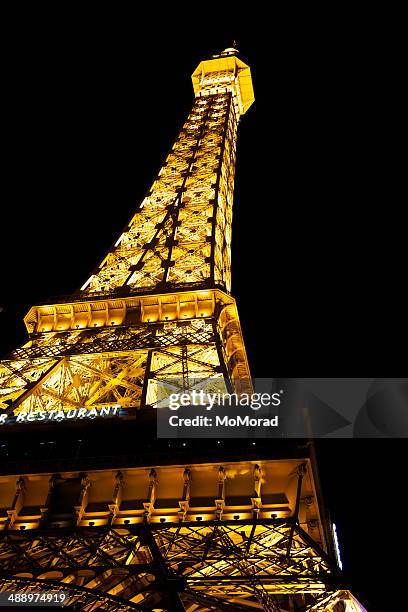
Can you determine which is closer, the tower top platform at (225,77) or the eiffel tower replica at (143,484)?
the eiffel tower replica at (143,484)

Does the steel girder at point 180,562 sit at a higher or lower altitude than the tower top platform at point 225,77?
lower

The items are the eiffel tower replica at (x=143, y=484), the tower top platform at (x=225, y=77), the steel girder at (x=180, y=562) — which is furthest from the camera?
the tower top platform at (x=225, y=77)

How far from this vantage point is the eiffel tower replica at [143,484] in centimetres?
1223

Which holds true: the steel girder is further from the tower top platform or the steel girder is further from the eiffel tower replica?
the tower top platform

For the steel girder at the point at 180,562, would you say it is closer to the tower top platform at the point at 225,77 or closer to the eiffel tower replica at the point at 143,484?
the eiffel tower replica at the point at 143,484

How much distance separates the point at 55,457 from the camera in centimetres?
1627

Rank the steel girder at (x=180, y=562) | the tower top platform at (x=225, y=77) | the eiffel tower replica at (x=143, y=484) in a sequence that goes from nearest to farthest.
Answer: the steel girder at (x=180, y=562)
the eiffel tower replica at (x=143, y=484)
the tower top platform at (x=225, y=77)

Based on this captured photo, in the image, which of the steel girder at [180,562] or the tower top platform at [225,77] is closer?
the steel girder at [180,562]

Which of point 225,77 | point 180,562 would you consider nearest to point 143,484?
point 180,562

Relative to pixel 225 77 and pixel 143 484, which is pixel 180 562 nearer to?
Answer: pixel 143 484

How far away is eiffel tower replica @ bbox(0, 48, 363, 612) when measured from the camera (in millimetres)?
12227

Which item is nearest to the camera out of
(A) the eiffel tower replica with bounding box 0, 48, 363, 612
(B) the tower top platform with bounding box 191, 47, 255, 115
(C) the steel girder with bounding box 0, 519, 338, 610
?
(C) the steel girder with bounding box 0, 519, 338, 610

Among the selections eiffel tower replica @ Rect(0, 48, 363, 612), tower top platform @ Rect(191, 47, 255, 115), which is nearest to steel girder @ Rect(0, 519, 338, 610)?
eiffel tower replica @ Rect(0, 48, 363, 612)

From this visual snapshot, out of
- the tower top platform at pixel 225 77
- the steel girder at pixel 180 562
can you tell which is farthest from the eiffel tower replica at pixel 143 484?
the tower top platform at pixel 225 77
